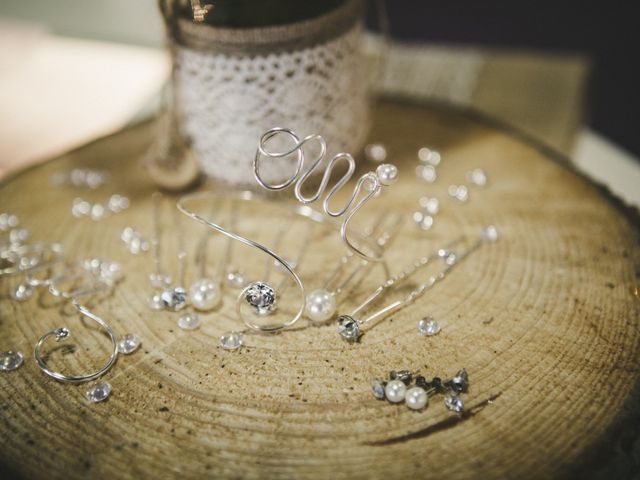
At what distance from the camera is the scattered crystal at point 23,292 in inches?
35.6

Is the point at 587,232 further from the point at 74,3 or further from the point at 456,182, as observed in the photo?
the point at 74,3

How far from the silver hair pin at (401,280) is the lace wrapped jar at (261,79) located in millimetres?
279

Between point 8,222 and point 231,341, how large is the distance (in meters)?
0.57

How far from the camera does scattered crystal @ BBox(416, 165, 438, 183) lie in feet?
3.73

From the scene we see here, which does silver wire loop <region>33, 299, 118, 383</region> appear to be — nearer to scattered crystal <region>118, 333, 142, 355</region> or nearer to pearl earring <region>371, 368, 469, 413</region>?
scattered crystal <region>118, 333, 142, 355</region>

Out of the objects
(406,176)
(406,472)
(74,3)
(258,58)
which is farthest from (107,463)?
(74,3)

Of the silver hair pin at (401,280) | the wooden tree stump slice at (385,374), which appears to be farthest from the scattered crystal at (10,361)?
the silver hair pin at (401,280)

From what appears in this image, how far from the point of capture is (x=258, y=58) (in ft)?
3.01

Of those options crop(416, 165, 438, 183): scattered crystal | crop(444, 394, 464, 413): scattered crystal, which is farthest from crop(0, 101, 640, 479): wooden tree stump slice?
Answer: crop(416, 165, 438, 183): scattered crystal

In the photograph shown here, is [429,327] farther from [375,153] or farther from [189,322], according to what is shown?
[375,153]

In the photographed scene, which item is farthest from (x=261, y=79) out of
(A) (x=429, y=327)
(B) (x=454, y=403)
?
(B) (x=454, y=403)

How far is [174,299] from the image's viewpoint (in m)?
0.86

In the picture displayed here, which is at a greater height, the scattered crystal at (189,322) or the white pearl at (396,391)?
the white pearl at (396,391)

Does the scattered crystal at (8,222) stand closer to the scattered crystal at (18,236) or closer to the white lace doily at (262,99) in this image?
the scattered crystal at (18,236)
